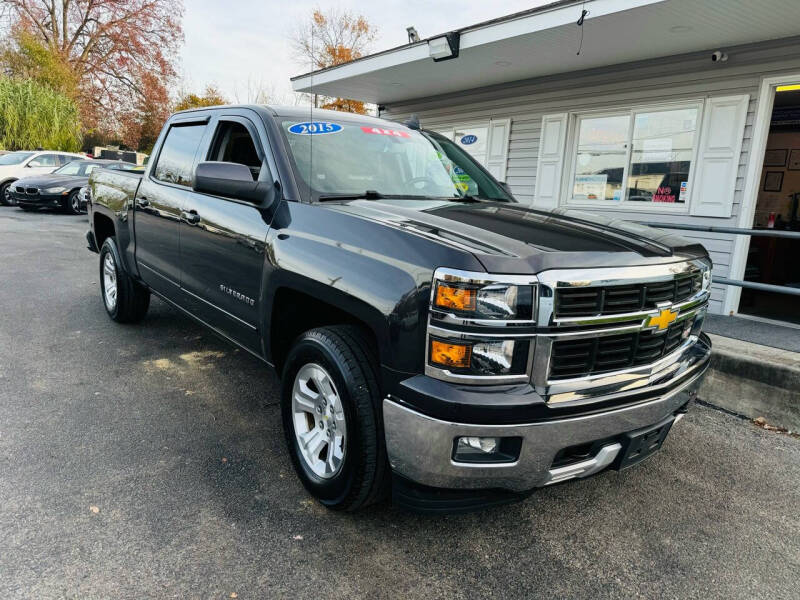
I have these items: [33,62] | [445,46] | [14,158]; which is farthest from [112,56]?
[445,46]

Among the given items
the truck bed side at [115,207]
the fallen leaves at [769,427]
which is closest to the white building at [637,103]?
the truck bed side at [115,207]

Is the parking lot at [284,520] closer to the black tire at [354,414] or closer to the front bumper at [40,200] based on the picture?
the black tire at [354,414]

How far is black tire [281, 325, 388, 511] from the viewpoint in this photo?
7.24 ft

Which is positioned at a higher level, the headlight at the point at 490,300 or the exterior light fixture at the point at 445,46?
the exterior light fixture at the point at 445,46

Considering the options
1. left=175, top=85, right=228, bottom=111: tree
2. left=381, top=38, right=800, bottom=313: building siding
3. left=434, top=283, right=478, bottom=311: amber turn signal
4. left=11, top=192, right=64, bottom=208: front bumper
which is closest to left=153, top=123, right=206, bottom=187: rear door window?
left=434, top=283, right=478, bottom=311: amber turn signal

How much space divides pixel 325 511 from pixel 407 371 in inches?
38.5

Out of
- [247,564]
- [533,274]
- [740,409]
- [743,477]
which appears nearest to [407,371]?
[533,274]

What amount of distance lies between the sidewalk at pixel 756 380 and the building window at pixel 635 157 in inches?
132

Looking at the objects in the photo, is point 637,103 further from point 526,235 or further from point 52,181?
point 52,181

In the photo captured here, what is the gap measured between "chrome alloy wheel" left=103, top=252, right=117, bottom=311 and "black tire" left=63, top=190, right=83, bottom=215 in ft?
36.8

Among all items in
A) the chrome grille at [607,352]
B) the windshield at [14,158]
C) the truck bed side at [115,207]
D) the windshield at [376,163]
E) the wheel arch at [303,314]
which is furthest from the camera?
the windshield at [14,158]

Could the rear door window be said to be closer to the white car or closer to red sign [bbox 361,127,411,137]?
red sign [bbox 361,127,411,137]

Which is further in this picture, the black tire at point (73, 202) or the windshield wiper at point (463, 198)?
the black tire at point (73, 202)

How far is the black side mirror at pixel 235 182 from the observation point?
2.84 m
